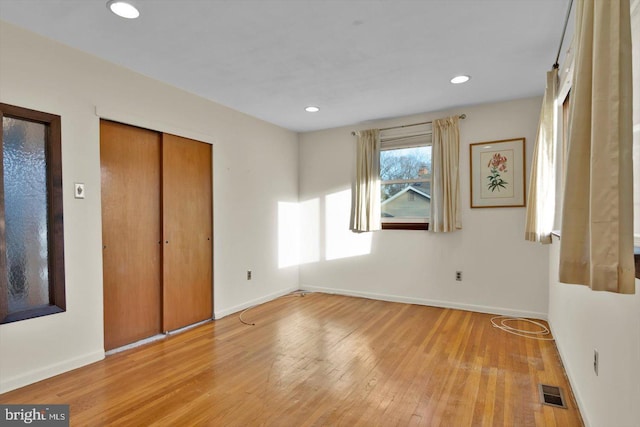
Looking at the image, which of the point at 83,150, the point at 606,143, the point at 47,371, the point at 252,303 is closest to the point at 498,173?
the point at 606,143

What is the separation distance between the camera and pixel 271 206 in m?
4.70

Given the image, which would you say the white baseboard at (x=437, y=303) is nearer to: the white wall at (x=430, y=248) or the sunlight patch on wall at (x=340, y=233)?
the white wall at (x=430, y=248)

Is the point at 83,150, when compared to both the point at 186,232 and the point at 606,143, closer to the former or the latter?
the point at 186,232

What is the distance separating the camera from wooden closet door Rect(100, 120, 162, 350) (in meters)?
2.88

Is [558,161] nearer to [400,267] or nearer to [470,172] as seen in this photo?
[470,172]

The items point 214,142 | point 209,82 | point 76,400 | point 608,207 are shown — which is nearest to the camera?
point 608,207

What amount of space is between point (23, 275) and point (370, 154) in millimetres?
3810

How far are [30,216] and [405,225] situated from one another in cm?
383

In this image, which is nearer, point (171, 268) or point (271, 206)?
point (171, 268)

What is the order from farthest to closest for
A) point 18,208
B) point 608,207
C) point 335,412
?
point 18,208 < point 335,412 < point 608,207

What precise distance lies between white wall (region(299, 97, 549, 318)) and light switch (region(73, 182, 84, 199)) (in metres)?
3.08

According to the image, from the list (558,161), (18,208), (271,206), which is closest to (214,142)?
(271,206)

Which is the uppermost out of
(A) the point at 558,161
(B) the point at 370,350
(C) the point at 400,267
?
(A) the point at 558,161

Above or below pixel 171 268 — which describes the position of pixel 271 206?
above
